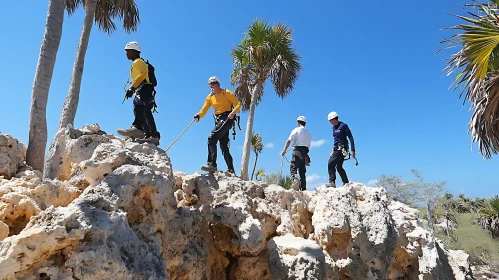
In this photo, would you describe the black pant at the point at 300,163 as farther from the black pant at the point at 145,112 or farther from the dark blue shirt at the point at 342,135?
the black pant at the point at 145,112

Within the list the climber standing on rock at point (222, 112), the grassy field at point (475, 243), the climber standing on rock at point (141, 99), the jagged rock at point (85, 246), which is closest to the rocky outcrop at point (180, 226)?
the jagged rock at point (85, 246)

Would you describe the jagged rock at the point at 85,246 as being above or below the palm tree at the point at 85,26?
below

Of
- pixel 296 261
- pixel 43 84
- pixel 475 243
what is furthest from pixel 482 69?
pixel 475 243

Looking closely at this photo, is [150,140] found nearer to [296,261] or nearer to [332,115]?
[296,261]

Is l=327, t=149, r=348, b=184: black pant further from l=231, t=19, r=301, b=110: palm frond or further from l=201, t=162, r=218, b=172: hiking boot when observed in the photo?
l=231, t=19, r=301, b=110: palm frond

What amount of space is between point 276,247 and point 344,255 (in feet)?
3.51

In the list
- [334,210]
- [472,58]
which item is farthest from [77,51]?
[472,58]

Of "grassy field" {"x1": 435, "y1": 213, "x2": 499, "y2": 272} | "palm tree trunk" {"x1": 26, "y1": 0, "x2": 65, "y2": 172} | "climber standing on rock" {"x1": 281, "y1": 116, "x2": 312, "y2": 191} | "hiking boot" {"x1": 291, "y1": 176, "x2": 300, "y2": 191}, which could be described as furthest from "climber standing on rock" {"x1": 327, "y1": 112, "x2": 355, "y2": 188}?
"grassy field" {"x1": 435, "y1": 213, "x2": 499, "y2": 272}

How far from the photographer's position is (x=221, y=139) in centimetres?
569

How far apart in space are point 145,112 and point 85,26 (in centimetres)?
488

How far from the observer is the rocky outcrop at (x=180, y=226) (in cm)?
234

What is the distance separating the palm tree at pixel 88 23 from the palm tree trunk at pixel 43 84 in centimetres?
67

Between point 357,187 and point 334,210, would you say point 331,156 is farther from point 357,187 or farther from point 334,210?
point 334,210

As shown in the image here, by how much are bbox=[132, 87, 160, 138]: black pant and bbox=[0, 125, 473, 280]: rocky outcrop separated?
476 mm
